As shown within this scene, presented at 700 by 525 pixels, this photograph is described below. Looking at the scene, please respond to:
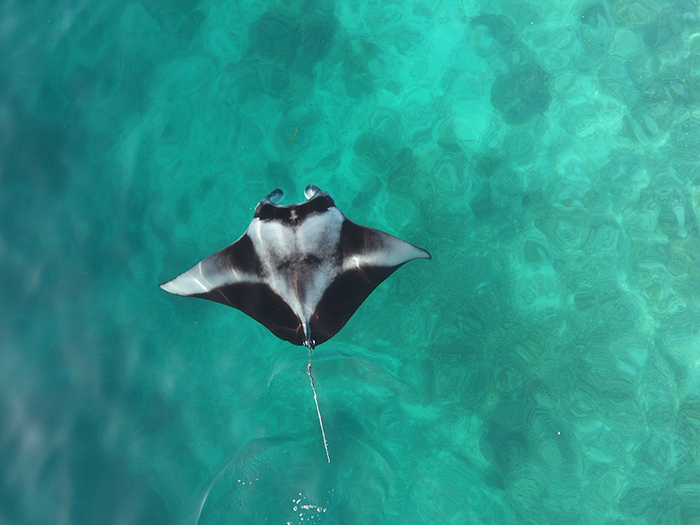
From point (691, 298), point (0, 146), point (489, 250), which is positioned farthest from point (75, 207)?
point (691, 298)

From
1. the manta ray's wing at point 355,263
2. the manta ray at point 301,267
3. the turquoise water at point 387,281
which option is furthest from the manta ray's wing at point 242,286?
the turquoise water at point 387,281

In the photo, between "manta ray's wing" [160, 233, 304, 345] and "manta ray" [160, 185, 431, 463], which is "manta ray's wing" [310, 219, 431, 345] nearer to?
"manta ray" [160, 185, 431, 463]

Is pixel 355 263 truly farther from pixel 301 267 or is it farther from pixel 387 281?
pixel 387 281

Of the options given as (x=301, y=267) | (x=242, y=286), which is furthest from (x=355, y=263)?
(x=242, y=286)

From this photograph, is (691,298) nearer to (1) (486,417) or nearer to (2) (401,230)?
(1) (486,417)

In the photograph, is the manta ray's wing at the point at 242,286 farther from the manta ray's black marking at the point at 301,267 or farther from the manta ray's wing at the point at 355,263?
the manta ray's wing at the point at 355,263

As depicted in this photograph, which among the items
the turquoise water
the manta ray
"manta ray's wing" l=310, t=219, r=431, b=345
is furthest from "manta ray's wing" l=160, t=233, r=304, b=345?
the turquoise water
